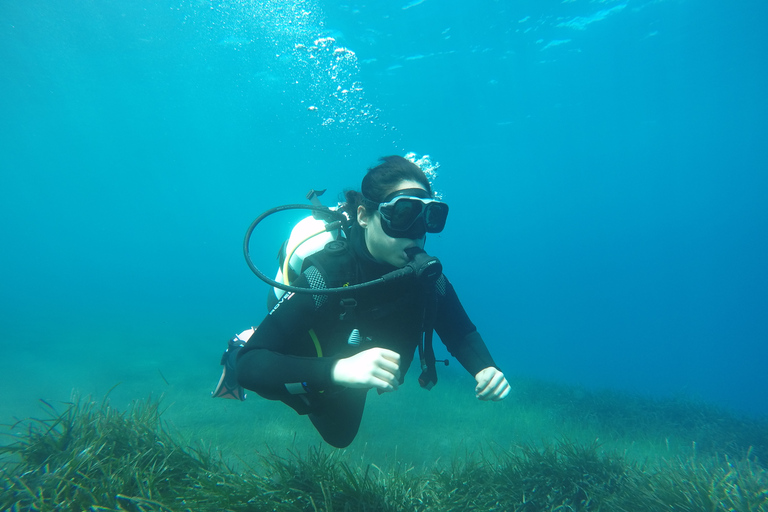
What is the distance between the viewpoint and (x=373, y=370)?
5.01ft

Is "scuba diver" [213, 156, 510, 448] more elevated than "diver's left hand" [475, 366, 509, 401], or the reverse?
"scuba diver" [213, 156, 510, 448]

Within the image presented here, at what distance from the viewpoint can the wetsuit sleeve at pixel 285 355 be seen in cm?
176

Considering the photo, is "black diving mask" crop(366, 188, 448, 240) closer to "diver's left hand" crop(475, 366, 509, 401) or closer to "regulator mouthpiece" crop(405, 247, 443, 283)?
"regulator mouthpiece" crop(405, 247, 443, 283)

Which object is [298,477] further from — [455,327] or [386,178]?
[386,178]

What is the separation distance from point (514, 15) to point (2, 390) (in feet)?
67.2

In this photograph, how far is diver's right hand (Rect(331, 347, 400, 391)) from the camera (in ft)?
4.95

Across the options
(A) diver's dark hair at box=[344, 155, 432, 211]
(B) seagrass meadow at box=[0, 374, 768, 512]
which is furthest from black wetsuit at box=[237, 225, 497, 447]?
(B) seagrass meadow at box=[0, 374, 768, 512]

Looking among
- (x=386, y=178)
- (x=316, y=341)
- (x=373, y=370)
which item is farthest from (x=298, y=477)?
(x=386, y=178)

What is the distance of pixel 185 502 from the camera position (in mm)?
2354

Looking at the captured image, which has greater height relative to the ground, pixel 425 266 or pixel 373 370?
pixel 425 266

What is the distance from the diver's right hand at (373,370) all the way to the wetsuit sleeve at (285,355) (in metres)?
0.15

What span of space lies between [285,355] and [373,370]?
2.09 feet

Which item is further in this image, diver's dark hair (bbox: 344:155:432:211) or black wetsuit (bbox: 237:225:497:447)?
diver's dark hair (bbox: 344:155:432:211)

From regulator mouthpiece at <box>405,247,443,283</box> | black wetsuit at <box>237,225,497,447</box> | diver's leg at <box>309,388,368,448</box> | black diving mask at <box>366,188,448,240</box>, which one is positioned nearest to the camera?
black wetsuit at <box>237,225,497,447</box>
